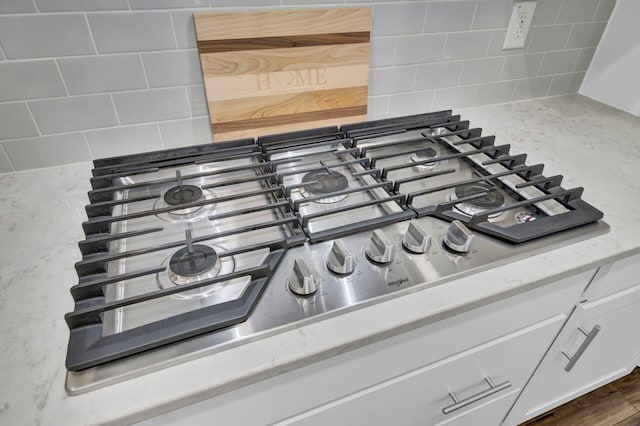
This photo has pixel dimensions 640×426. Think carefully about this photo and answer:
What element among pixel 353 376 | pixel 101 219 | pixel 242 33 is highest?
pixel 242 33

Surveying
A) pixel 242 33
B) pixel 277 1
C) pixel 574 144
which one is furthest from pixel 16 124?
pixel 574 144

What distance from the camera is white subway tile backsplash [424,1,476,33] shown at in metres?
0.99

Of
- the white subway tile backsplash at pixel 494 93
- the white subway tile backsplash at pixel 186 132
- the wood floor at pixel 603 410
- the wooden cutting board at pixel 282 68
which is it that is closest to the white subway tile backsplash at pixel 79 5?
the wooden cutting board at pixel 282 68

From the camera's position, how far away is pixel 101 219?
68 cm

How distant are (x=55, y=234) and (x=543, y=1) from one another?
53.3 inches

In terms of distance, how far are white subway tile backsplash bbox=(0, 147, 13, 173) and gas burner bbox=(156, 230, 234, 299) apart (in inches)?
20.7

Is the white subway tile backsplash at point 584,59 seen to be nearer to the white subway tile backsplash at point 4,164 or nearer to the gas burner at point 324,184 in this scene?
the gas burner at point 324,184

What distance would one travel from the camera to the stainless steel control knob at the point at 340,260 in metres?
0.60

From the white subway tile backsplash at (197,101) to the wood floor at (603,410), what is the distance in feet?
4.52

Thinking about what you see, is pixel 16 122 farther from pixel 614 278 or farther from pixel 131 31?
pixel 614 278

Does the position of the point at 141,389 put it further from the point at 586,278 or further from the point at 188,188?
the point at 586,278

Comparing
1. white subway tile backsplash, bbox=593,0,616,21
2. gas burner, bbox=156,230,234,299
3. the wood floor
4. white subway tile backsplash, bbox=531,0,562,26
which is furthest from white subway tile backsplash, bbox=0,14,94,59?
the wood floor

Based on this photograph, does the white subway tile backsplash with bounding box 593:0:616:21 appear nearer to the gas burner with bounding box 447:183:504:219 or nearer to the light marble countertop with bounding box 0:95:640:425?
the light marble countertop with bounding box 0:95:640:425

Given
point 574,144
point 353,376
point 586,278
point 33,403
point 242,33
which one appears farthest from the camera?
point 574,144
